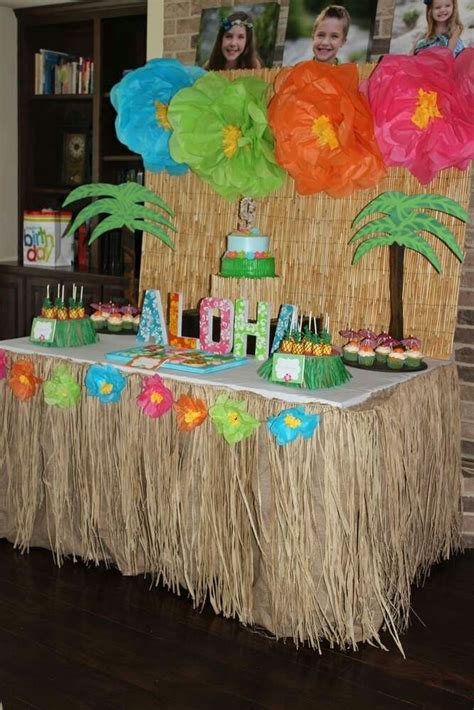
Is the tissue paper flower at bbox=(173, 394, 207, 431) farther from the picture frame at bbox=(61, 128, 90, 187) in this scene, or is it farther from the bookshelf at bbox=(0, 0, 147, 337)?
the picture frame at bbox=(61, 128, 90, 187)

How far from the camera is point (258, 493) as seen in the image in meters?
2.12

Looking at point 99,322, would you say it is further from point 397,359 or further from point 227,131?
point 397,359

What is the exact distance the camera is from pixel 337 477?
200 cm

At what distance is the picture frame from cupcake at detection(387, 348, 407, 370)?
2.37 meters

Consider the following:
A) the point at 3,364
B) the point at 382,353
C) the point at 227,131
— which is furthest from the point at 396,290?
the point at 3,364

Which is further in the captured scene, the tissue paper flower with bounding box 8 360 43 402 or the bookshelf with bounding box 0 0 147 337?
the bookshelf with bounding box 0 0 147 337

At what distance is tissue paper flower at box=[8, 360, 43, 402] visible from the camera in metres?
2.48

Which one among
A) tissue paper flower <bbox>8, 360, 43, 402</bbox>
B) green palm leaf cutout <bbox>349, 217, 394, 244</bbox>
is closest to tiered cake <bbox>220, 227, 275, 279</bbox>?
green palm leaf cutout <bbox>349, 217, 394, 244</bbox>

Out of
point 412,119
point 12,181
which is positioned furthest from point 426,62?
point 12,181

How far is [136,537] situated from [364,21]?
1.69 m

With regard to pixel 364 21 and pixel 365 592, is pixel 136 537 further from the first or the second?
pixel 364 21

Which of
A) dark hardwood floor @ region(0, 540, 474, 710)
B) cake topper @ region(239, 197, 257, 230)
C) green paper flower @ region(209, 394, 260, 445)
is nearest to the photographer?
dark hardwood floor @ region(0, 540, 474, 710)

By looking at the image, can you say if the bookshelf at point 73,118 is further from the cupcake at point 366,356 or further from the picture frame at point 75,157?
the cupcake at point 366,356

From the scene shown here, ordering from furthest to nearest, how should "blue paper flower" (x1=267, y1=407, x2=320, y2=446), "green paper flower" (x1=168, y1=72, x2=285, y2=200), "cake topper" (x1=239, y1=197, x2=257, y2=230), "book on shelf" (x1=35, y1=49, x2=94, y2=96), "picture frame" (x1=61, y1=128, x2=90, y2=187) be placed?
"picture frame" (x1=61, y1=128, x2=90, y2=187), "book on shelf" (x1=35, y1=49, x2=94, y2=96), "cake topper" (x1=239, y1=197, x2=257, y2=230), "green paper flower" (x1=168, y1=72, x2=285, y2=200), "blue paper flower" (x1=267, y1=407, x2=320, y2=446)
